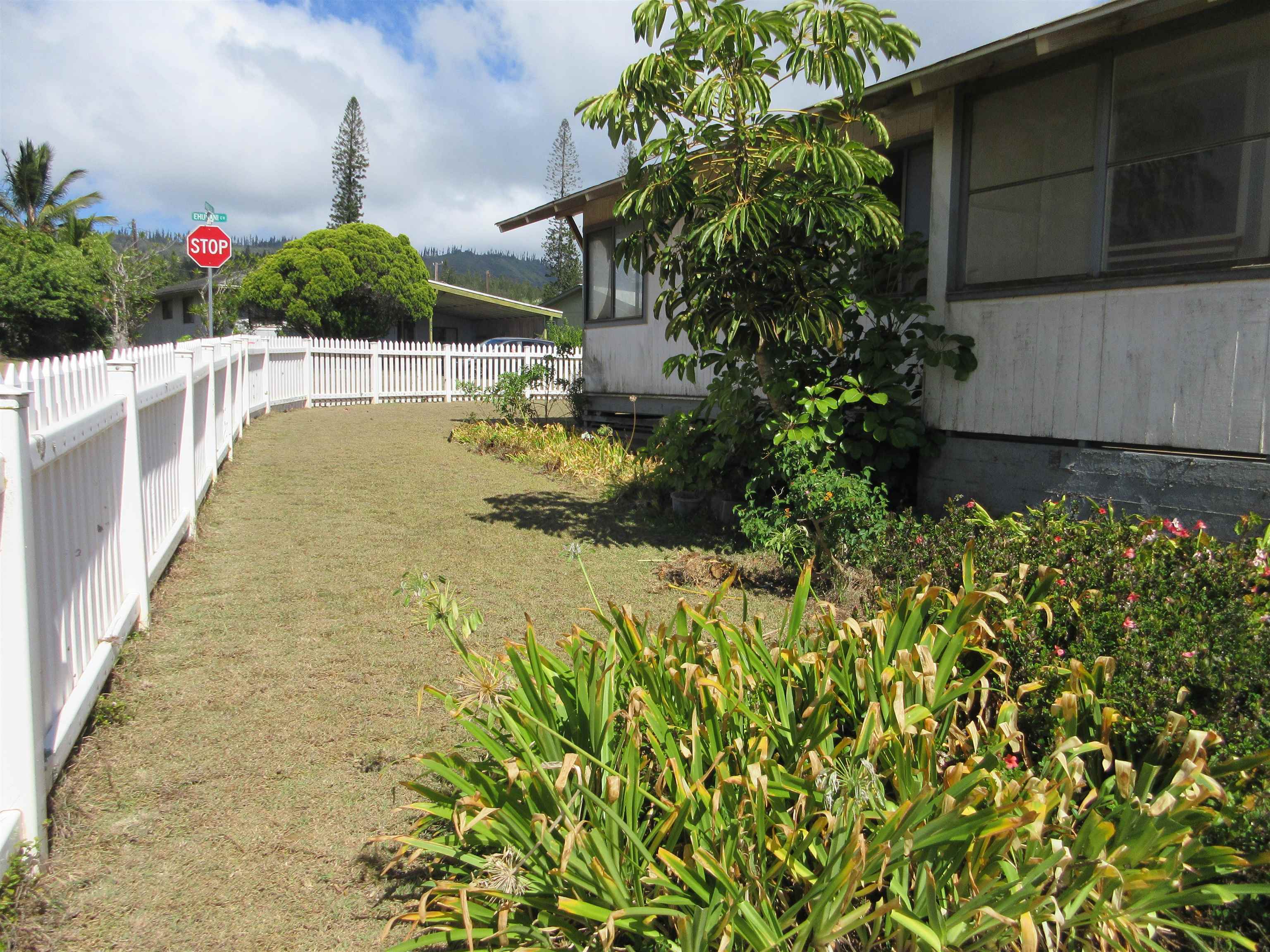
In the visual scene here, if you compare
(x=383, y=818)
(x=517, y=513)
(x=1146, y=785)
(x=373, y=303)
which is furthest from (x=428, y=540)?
(x=373, y=303)

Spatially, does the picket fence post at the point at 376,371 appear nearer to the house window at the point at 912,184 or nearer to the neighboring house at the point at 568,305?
the house window at the point at 912,184

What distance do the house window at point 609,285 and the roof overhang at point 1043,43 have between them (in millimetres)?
5253

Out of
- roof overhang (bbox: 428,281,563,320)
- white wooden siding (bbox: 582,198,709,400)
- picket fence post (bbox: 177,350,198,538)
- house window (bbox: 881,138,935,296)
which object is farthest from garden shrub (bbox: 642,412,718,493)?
roof overhang (bbox: 428,281,563,320)

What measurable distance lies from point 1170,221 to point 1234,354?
116 cm

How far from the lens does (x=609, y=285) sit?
1194 cm

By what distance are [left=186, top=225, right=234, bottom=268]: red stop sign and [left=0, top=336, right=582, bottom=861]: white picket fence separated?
23.7ft

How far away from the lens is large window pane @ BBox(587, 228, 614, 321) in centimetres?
1184

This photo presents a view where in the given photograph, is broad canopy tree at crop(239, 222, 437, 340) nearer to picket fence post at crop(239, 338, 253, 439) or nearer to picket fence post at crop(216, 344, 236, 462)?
picket fence post at crop(239, 338, 253, 439)

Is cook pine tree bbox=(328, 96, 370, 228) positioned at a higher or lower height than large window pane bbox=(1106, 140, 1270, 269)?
higher

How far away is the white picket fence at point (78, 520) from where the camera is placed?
7.99ft

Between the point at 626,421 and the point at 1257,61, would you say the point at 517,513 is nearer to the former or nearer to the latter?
the point at 626,421

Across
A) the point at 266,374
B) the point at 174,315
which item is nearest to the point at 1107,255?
the point at 266,374

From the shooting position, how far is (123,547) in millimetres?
4238

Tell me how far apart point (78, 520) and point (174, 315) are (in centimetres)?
4273
